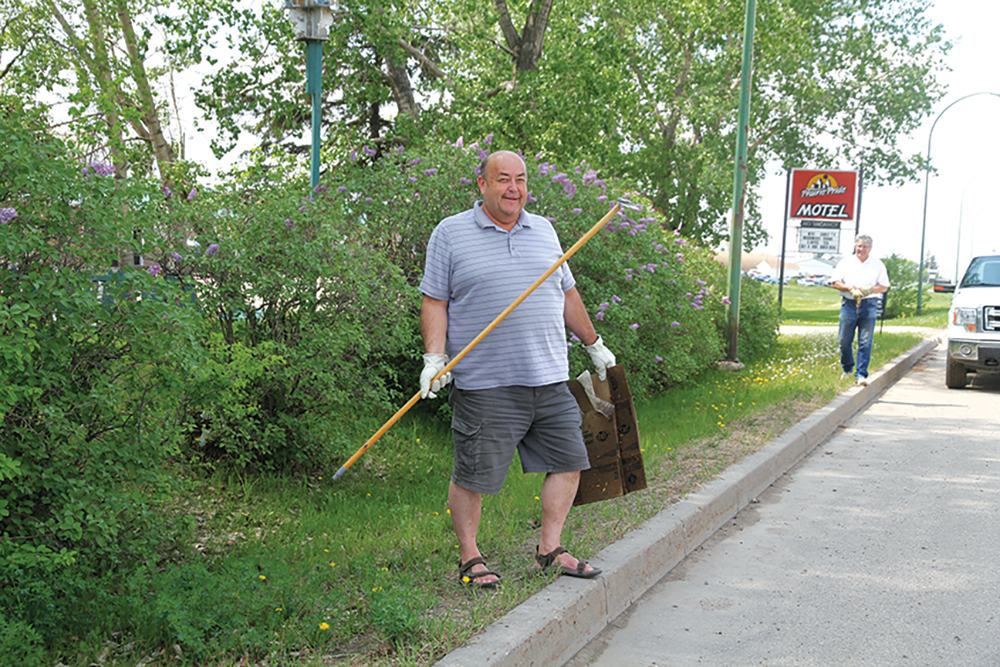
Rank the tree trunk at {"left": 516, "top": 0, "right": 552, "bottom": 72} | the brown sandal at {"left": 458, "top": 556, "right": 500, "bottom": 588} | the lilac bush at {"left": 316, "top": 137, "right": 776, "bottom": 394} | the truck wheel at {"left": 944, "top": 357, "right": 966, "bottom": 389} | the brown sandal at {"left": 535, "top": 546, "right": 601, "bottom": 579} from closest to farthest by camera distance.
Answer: the brown sandal at {"left": 458, "top": 556, "right": 500, "bottom": 588}, the brown sandal at {"left": 535, "top": 546, "right": 601, "bottom": 579}, the lilac bush at {"left": 316, "top": 137, "right": 776, "bottom": 394}, the truck wheel at {"left": 944, "top": 357, "right": 966, "bottom": 389}, the tree trunk at {"left": 516, "top": 0, "right": 552, "bottom": 72}

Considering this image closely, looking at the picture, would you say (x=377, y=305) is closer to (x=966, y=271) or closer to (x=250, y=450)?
(x=250, y=450)

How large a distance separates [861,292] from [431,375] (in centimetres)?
832

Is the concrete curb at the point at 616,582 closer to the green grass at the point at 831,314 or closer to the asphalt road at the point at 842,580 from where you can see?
the asphalt road at the point at 842,580

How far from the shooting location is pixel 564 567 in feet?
13.3

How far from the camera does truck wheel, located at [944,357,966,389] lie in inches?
488

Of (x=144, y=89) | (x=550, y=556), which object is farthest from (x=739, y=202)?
(x=144, y=89)

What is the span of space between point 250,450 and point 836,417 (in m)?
6.14

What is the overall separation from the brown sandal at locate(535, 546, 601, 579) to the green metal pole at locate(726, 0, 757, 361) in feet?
29.8

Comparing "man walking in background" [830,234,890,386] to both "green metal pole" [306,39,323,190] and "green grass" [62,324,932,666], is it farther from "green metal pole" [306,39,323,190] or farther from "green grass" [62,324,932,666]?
"green metal pole" [306,39,323,190]

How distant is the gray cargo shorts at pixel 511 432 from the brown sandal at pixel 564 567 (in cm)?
37

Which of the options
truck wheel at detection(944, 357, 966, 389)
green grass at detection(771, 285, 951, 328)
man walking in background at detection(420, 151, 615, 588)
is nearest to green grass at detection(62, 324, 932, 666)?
man walking in background at detection(420, 151, 615, 588)

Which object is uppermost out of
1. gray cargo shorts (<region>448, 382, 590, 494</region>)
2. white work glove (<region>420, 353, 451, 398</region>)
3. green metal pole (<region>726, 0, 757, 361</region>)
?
green metal pole (<region>726, 0, 757, 361</region>)

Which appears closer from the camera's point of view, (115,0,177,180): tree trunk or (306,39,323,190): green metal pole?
(306,39,323,190): green metal pole

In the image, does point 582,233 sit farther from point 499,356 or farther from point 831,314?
point 831,314
